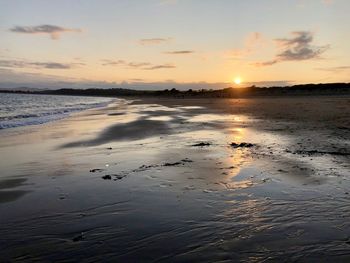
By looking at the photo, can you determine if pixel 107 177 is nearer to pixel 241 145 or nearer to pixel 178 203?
A: pixel 178 203

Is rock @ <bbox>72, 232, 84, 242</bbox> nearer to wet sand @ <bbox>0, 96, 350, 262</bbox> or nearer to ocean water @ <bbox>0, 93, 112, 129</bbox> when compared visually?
wet sand @ <bbox>0, 96, 350, 262</bbox>

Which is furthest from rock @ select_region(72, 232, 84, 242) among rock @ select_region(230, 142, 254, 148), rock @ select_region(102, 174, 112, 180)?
rock @ select_region(230, 142, 254, 148)

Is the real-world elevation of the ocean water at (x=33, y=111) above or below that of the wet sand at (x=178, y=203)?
below

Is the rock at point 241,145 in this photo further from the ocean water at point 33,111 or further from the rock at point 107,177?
the ocean water at point 33,111

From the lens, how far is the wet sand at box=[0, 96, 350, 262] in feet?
14.4

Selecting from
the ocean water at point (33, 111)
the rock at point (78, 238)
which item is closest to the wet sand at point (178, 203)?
the rock at point (78, 238)

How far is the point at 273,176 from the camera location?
801cm

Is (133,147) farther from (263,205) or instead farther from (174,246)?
(174,246)

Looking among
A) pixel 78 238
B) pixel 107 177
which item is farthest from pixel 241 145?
pixel 78 238

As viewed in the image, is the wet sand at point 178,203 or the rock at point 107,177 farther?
the rock at point 107,177

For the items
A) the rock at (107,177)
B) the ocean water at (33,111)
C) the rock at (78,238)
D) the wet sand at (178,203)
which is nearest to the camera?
the wet sand at (178,203)

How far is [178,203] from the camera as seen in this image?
20.4 ft

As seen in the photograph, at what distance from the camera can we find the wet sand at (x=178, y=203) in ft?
14.4

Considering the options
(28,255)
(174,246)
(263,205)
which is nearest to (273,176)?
(263,205)
